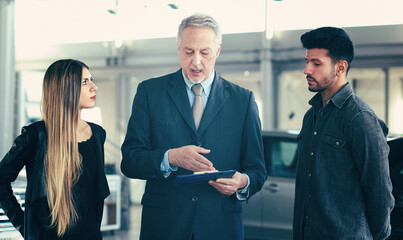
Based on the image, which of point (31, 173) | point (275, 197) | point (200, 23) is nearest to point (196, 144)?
point (200, 23)

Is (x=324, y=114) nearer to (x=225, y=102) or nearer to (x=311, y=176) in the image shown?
(x=311, y=176)

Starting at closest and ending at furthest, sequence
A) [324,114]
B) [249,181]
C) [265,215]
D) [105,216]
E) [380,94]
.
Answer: [249,181], [324,114], [265,215], [105,216], [380,94]

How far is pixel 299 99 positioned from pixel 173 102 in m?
6.97

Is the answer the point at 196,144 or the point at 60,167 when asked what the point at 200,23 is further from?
the point at 60,167

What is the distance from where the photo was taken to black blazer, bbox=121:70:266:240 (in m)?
2.04

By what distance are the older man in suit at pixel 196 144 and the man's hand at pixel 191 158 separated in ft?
0.27

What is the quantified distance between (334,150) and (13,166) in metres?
1.34

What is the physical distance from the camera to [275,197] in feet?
A: 16.8

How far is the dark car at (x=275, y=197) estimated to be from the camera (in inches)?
200

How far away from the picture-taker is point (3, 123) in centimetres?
534

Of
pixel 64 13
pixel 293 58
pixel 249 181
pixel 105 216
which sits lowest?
pixel 105 216

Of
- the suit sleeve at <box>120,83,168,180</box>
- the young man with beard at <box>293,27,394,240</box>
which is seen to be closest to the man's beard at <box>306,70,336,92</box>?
the young man with beard at <box>293,27,394,240</box>

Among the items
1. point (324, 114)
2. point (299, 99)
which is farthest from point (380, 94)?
point (324, 114)

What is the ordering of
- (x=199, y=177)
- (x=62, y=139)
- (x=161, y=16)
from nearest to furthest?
(x=199, y=177), (x=62, y=139), (x=161, y=16)
